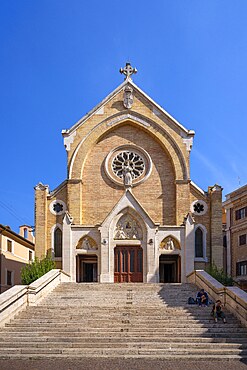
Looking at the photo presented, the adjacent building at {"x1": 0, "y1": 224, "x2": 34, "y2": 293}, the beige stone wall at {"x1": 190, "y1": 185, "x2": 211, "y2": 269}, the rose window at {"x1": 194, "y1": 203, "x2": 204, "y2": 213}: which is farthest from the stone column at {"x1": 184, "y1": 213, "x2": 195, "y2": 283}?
the adjacent building at {"x1": 0, "y1": 224, "x2": 34, "y2": 293}

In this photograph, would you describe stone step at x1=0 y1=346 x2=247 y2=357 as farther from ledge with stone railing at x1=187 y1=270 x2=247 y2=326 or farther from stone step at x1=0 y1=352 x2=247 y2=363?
ledge with stone railing at x1=187 y1=270 x2=247 y2=326

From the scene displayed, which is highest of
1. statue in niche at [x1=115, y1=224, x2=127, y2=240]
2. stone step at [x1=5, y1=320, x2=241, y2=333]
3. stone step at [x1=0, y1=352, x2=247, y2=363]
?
statue in niche at [x1=115, y1=224, x2=127, y2=240]

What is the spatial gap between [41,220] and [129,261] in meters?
6.87

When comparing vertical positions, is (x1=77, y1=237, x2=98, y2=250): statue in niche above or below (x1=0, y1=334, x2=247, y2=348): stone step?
above

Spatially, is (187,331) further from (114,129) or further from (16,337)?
(114,129)

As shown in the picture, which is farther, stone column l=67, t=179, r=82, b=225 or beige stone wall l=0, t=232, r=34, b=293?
beige stone wall l=0, t=232, r=34, b=293

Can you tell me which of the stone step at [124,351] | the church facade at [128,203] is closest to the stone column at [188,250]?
the church facade at [128,203]

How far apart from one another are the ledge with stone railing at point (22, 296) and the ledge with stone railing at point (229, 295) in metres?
8.17

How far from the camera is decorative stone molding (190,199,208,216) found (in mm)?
36312

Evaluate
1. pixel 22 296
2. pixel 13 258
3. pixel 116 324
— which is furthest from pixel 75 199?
pixel 116 324

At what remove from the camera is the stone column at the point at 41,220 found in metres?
35.5

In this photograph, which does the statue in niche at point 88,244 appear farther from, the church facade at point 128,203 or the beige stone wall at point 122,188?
the beige stone wall at point 122,188

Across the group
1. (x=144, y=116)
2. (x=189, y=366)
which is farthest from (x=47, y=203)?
(x=189, y=366)

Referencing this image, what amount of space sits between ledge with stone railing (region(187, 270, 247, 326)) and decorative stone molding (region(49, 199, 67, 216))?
12332 millimetres
